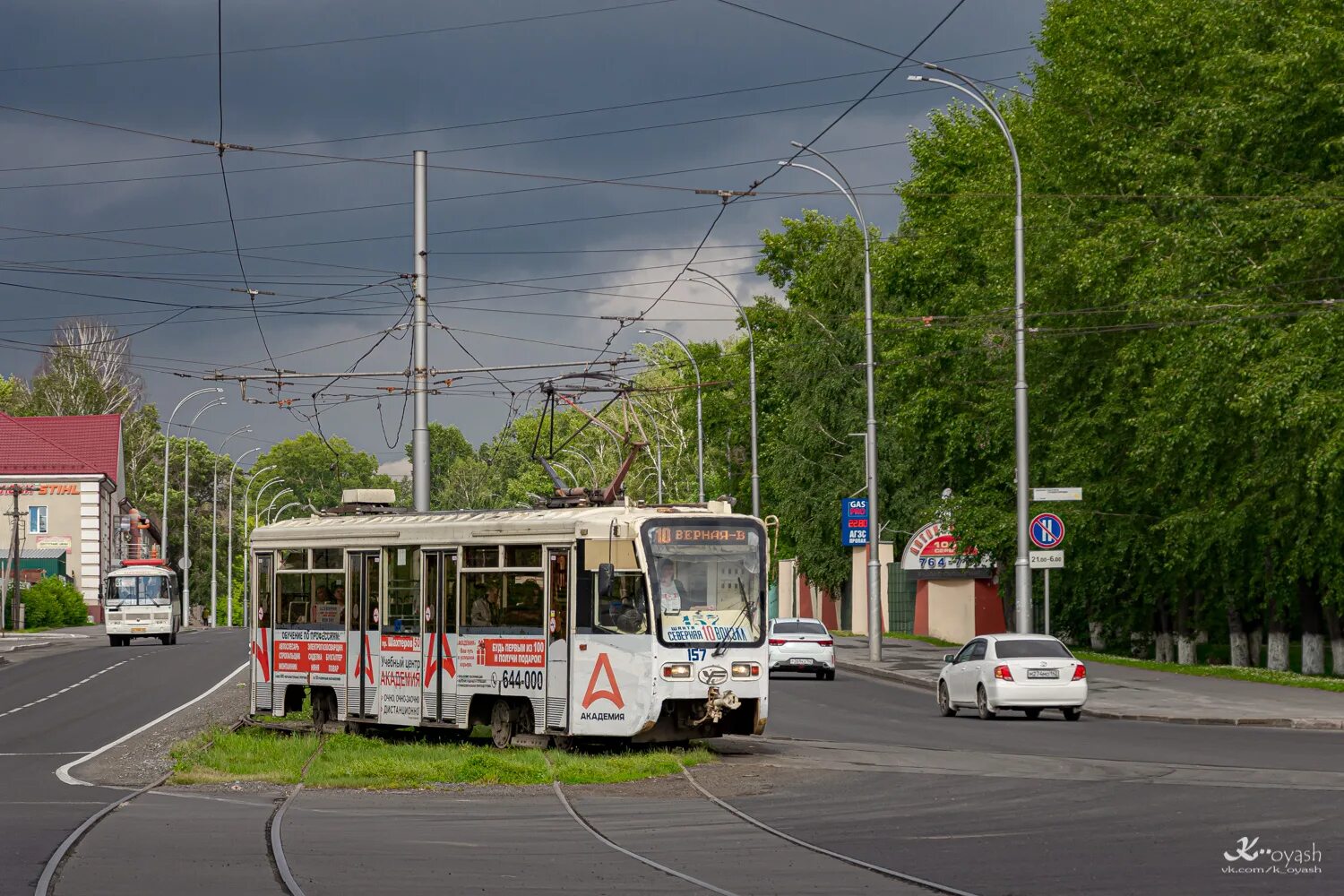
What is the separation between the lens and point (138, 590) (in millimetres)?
69375

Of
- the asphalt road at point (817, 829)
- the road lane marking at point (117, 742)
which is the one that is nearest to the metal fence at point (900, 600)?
the road lane marking at point (117, 742)

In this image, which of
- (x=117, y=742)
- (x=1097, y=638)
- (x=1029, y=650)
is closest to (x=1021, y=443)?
(x=1029, y=650)

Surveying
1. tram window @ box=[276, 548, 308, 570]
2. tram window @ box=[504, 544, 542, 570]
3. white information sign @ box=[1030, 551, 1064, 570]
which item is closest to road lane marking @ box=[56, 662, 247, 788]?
tram window @ box=[276, 548, 308, 570]

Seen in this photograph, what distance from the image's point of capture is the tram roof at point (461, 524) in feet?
71.3

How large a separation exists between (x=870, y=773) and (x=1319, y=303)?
19.4m

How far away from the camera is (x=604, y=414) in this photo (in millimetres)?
118375

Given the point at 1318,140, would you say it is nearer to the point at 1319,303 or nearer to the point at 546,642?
the point at 1319,303

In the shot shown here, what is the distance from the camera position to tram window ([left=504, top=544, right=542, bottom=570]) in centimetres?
2205

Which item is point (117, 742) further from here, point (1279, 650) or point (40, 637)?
point (40, 637)

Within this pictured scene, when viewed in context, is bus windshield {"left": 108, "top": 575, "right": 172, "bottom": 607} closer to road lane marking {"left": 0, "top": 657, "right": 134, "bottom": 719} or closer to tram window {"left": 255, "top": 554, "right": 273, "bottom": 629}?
road lane marking {"left": 0, "top": 657, "right": 134, "bottom": 719}

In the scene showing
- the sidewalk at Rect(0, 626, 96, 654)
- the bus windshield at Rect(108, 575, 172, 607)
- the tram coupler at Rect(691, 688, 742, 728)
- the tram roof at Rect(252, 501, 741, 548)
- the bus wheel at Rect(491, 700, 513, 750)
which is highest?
the tram roof at Rect(252, 501, 741, 548)

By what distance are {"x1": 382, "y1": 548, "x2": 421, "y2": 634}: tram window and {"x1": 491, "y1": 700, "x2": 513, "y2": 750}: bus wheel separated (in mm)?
1837

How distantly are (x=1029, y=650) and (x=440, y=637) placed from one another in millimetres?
10730

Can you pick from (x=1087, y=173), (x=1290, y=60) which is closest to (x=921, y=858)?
(x=1290, y=60)
